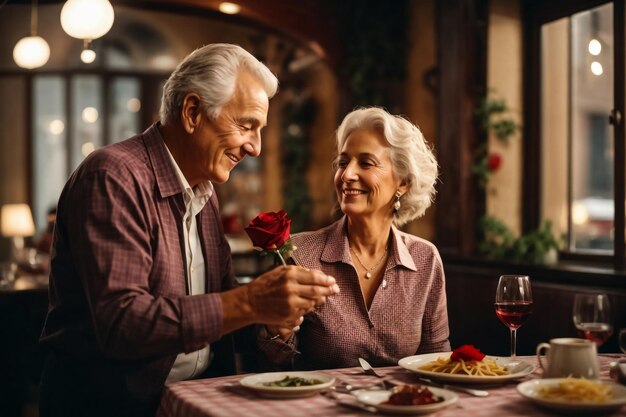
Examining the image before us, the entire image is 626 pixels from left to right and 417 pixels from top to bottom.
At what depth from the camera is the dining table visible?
1525 mm

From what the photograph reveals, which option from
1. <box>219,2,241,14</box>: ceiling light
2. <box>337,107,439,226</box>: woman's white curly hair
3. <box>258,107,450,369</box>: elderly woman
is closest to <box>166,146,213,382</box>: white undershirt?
<box>258,107,450,369</box>: elderly woman

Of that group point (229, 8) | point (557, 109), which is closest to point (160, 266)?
point (557, 109)

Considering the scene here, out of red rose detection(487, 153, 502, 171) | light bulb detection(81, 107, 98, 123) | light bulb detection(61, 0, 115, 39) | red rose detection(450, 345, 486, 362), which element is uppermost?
light bulb detection(81, 107, 98, 123)

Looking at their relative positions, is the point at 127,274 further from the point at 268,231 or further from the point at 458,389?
the point at 458,389

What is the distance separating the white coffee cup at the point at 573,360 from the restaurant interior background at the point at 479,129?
4.63 ft

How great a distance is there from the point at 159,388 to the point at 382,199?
3.49 ft

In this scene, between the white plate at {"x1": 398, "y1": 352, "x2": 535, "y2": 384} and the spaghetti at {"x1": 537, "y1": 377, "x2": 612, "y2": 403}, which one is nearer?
the spaghetti at {"x1": 537, "y1": 377, "x2": 612, "y2": 403}

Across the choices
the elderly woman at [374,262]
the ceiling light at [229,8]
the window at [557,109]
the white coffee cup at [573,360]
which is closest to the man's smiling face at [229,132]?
the elderly woman at [374,262]

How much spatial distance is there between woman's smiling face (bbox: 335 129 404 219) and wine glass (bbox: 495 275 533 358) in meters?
0.68

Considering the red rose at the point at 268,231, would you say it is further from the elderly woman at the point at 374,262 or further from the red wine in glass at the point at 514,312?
the red wine in glass at the point at 514,312

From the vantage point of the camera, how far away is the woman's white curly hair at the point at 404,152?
8.48 ft

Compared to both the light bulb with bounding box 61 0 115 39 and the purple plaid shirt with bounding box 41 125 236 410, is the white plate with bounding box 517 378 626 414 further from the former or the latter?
the light bulb with bounding box 61 0 115 39

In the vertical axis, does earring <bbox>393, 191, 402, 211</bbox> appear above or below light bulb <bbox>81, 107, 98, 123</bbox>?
below

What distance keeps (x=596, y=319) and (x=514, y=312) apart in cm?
23
